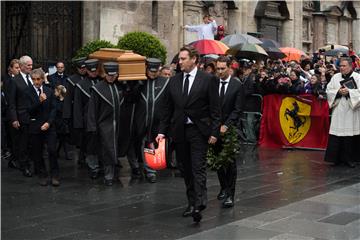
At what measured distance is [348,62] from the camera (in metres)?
11.9

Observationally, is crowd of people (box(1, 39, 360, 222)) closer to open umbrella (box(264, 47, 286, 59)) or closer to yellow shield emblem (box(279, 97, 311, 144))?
yellow shield emblem (box(279, 97, 311, 144))

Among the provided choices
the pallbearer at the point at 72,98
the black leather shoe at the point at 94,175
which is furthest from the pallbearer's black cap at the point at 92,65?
the black leather shoe at the point at 94,175

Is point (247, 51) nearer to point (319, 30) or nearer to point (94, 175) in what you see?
point (94, 175)

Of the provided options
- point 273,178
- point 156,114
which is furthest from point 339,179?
point 156,114

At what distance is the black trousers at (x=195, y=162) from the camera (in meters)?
7.30

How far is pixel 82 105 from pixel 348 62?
491cm

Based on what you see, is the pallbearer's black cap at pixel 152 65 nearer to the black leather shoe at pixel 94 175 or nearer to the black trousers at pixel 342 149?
the black leather shoe at pixel 94 175

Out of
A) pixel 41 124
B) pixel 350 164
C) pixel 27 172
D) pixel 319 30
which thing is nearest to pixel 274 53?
pixel 350 164

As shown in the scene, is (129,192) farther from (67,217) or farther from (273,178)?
(273,178)

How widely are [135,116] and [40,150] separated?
159 centimetres

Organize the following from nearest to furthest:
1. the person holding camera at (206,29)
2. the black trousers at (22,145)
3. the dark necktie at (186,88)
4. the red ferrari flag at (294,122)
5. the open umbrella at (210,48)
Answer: the dark necktie at (186,88), the black trousers at (22,145), the red ferrari flag at (294,122), the open umbrella at (210,48), the person holding camera at (206,29)

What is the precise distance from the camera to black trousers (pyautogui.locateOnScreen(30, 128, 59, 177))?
32.4 feet

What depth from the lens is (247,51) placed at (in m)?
17.8

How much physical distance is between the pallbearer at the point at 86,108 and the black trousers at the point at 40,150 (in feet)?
2.09
